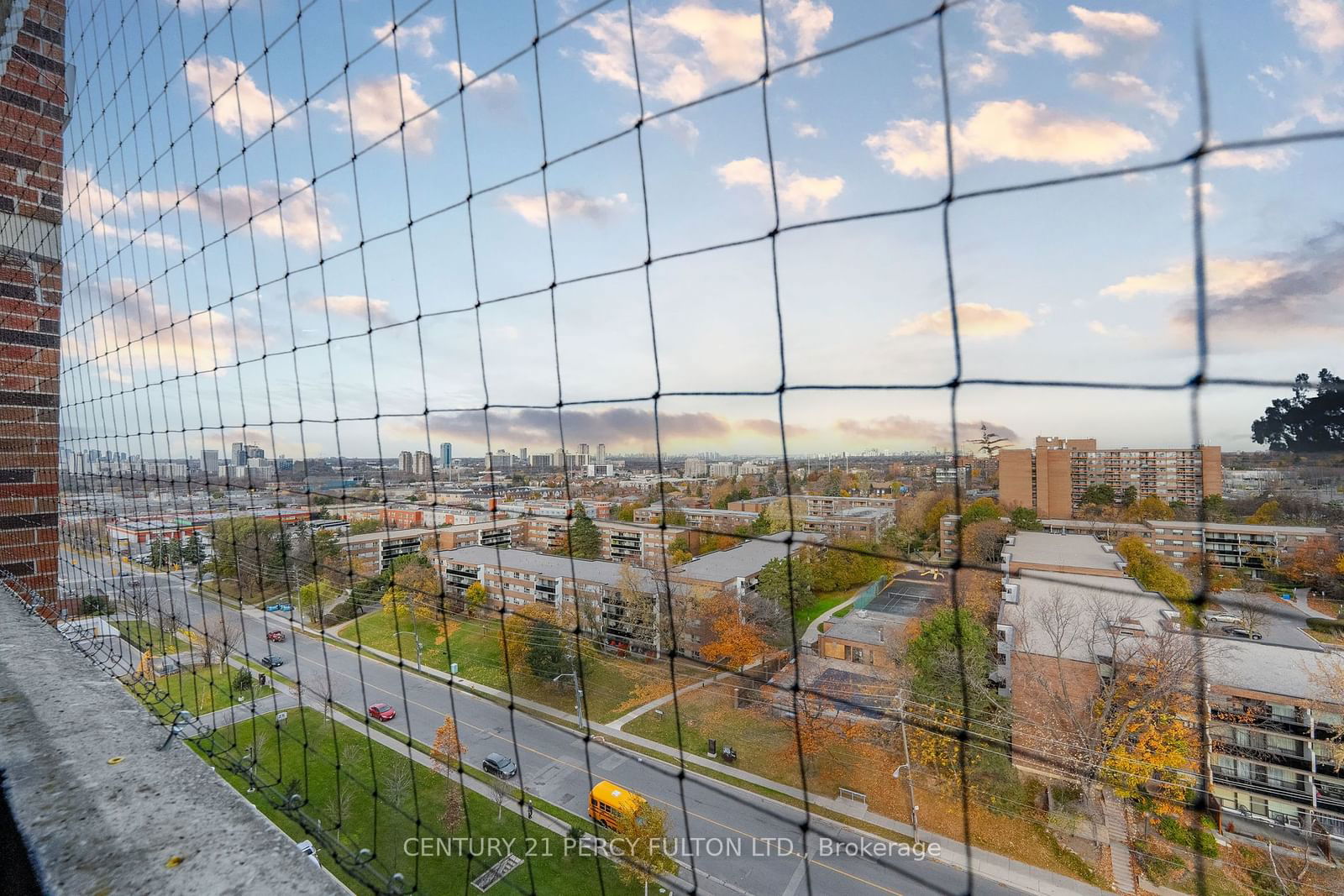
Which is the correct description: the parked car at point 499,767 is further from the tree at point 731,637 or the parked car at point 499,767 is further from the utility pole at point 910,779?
the utility pole at point 910,779

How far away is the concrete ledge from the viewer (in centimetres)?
43

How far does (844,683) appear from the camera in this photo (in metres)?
3.96

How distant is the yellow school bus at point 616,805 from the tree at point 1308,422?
3941 millimetres

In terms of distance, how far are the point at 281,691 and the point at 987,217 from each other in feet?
24.6

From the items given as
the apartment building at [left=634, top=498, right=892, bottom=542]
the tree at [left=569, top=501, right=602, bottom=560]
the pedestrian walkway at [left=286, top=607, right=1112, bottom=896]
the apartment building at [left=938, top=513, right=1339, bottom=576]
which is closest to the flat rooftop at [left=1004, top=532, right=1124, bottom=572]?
the apartment building at [left=634, top=498, right=892, bottom=542]

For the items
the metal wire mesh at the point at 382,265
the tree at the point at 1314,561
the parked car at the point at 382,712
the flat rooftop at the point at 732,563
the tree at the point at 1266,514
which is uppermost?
the metal wire mesh at the point at 382,265

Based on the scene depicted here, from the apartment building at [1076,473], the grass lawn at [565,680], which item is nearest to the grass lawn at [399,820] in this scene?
the grass lawn at [565,680]

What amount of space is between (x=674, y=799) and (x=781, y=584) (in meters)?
2.29

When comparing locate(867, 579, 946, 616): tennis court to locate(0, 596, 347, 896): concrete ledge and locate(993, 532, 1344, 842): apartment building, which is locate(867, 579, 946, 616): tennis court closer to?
locate(993, 532, 1344, 842): apartment building

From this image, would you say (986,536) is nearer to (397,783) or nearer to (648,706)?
(648,706)

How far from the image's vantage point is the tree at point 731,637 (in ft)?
12.0

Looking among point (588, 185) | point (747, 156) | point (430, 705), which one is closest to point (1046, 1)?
point (747, 156)

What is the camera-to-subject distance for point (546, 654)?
4.95m

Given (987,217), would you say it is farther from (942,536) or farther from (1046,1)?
(942,536)
